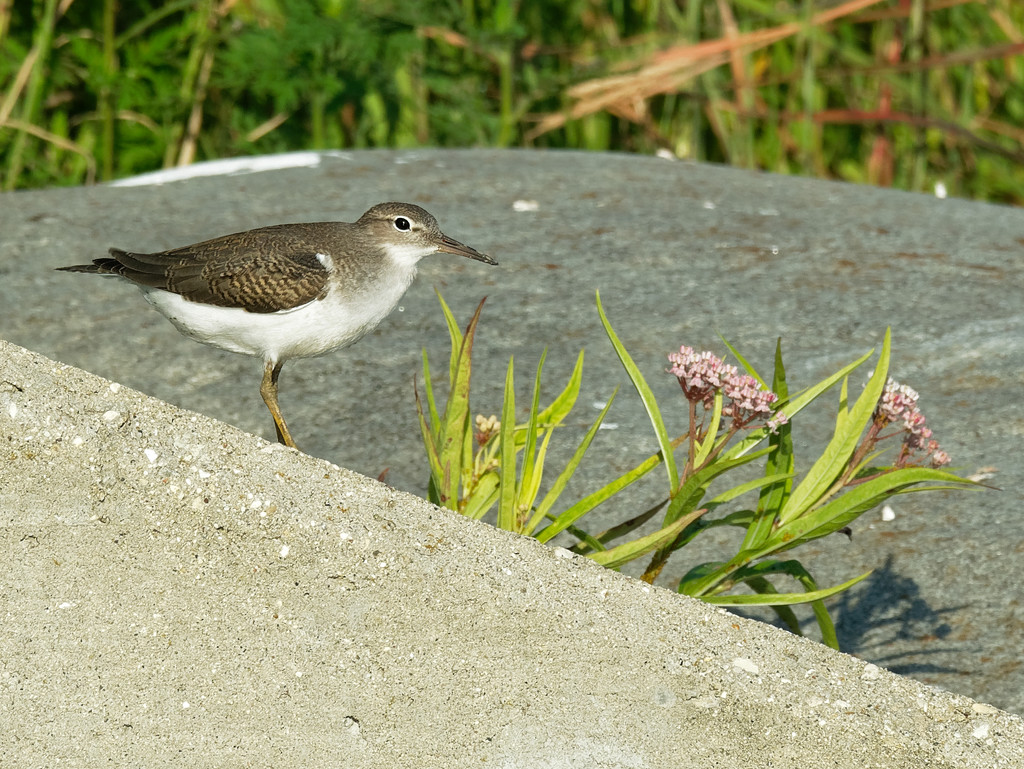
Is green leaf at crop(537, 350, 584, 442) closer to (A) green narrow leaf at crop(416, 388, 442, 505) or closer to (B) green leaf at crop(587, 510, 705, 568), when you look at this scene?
(A) green narrow leaf at crop(416, 388, 442, 505)

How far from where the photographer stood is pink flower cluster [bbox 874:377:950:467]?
9.30 ft

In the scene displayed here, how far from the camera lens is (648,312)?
16.3ft

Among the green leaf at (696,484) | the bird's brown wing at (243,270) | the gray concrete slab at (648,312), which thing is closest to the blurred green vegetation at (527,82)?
the gray concrete slab at (648,312)

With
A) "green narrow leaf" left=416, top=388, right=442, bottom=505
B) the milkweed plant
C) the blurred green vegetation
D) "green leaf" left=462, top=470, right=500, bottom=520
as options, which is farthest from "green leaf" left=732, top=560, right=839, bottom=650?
the blurred green vegetation

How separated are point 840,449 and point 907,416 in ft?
A: 0.55

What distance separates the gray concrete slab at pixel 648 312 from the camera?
3.59 m

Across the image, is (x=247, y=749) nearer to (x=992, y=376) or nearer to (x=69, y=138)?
(x=992, y=376)

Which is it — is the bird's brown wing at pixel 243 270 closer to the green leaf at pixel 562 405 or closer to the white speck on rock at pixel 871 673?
the green leaf at pixel 562 405

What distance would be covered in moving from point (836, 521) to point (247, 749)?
4.52 feet

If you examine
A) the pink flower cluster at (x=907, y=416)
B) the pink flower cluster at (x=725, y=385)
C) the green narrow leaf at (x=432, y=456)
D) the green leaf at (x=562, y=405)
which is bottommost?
the green narrow leaf at (x=432, y=456)

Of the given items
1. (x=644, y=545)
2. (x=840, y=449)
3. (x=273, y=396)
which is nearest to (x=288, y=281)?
(x=273, y=396)

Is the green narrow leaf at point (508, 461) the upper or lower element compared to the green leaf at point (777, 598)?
upper

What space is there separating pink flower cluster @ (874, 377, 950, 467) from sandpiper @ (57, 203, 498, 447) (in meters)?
1.22

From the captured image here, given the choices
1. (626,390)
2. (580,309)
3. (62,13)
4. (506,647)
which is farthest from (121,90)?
(506,647)
